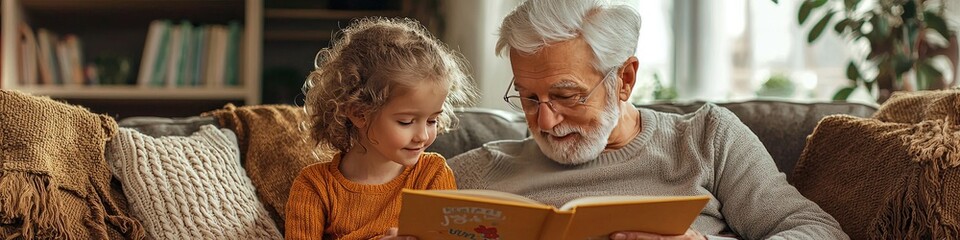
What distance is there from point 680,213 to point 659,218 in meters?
0.03

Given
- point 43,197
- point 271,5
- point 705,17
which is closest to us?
point 43,197

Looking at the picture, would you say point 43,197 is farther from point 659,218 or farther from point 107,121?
point 659,218

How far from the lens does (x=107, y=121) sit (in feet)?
6.63

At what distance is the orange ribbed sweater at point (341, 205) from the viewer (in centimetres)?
181

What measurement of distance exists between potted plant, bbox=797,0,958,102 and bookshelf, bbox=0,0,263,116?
2087mm

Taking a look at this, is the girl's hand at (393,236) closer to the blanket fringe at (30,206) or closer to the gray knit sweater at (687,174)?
the gray knit sweater at (687,174)

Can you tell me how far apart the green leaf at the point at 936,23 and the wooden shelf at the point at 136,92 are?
7.95 ft

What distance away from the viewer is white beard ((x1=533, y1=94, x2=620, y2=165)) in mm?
1945

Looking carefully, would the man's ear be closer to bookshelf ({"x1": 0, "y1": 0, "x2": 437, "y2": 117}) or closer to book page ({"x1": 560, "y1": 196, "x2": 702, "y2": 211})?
book page ({"x1": 560, "y1": 196, "x2": 702, "y2": 211})

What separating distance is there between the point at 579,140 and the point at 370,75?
1.33ft

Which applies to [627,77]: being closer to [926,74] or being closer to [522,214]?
[522,214]

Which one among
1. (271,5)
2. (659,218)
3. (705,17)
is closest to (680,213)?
(659,218)

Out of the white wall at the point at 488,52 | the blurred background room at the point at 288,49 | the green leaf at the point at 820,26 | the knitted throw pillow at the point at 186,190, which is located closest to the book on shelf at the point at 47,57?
the blurred background room at the point at 288,49

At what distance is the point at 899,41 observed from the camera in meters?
3.14
